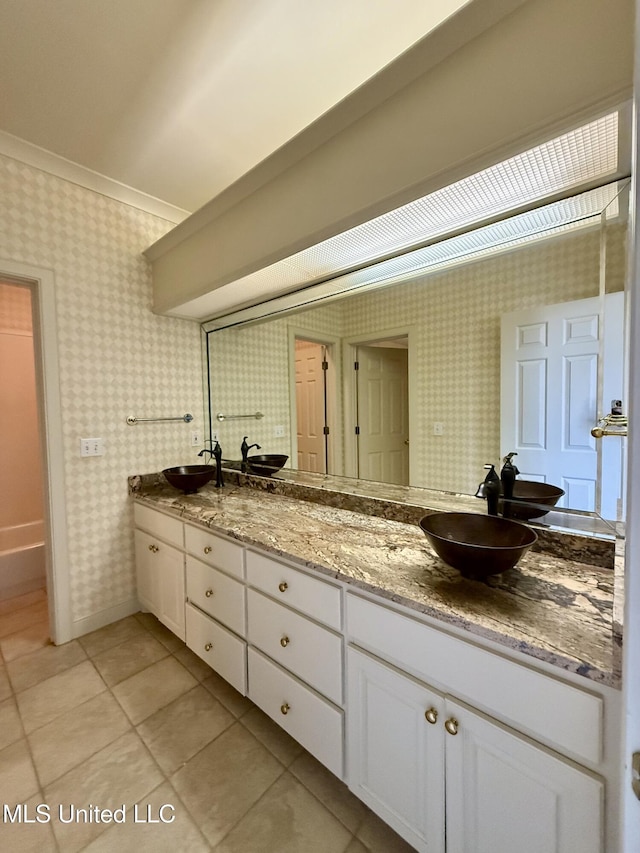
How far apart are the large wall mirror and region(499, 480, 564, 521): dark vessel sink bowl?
0.04 m

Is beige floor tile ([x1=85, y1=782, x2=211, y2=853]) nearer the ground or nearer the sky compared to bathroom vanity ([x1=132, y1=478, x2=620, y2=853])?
nearer the ground

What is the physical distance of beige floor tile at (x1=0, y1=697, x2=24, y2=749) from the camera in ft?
5.08

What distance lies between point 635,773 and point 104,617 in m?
2.72

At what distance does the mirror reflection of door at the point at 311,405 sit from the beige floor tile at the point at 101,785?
153cm

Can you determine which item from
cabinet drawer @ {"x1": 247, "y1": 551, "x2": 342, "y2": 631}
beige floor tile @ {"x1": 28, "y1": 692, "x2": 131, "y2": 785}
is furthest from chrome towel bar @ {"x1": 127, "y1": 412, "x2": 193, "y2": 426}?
beige floor tile @ {"x1": 28, "y1": 692, "x2": 131, "y2": 785}

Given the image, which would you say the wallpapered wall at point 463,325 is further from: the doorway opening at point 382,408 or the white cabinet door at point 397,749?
the white cabinet door at point 397,749

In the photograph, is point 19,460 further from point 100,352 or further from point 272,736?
point 272,736

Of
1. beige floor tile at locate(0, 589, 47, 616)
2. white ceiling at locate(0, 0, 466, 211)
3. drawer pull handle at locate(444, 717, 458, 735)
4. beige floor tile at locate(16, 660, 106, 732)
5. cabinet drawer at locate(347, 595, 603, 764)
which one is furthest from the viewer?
beige floor tile at locate(0, 589, 47, 616)

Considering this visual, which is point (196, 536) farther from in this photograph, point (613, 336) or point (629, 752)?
point (613, 336)

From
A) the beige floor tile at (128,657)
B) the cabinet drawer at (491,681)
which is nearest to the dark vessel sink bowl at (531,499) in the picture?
the cabinet drawer at (491,681)

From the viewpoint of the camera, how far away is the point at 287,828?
1.21 metres

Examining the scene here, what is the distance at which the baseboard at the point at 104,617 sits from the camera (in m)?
2.25

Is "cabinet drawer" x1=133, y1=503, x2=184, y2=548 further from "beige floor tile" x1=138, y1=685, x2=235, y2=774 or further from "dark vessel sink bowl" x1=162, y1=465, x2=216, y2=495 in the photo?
"beige floor tile" x1=138, y1=685, x2=235, y2=774

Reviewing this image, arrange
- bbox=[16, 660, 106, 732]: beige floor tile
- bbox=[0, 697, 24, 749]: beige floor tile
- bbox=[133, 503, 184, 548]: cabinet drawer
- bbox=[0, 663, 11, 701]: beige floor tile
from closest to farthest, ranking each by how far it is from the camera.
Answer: bbox=[0, 697, 24, 749]: beige floor tile → bbox=[16, 660, 106, 732]: beige floor tile → bbox=[0, 663, 11, 701]: beige floor tile → bbox=[133, 503, 184, 548]: cabinet drawer
